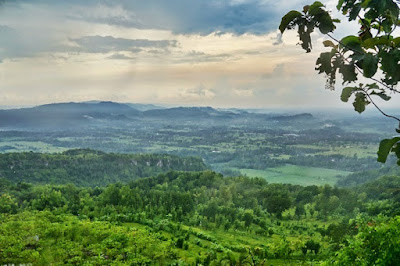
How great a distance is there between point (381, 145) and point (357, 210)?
278ft

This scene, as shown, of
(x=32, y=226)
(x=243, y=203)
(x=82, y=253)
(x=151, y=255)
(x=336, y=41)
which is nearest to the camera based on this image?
(x=336, y=41)

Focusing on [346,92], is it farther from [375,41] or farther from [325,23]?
[325,23]

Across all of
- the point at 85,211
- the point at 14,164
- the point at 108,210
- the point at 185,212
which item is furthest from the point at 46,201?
the point at 14,164

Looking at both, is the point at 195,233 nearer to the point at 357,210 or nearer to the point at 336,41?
the point at 357,210

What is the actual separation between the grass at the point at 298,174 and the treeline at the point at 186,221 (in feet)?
163

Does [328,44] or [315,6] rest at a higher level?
[315,6]

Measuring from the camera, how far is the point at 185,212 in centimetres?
7600

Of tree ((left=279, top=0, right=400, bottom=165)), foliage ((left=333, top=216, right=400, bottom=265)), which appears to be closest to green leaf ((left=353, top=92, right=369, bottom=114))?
tree ((left=279, top=0, right=400, bottom=165))

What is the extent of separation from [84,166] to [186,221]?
96813 mm

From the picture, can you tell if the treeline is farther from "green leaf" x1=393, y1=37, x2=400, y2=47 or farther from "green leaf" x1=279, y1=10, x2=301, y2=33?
"green leaf" x1=279, y1=10, x2=301, y2=33

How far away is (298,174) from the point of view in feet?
566

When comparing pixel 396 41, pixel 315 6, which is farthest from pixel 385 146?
pixel 315 6

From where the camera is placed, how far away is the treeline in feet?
111

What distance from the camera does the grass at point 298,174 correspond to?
510 ft
